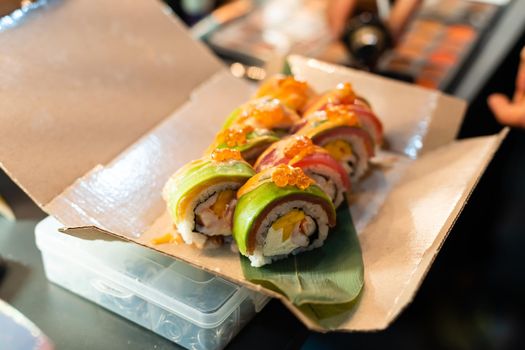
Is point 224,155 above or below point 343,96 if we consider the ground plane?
above

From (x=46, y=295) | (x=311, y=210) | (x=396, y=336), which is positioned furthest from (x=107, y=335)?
(x=396, y=336)

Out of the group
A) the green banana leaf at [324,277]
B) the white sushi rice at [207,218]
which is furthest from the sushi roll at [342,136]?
the white sushi rice at [207,218]

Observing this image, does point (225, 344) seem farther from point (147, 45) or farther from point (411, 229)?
point (147, 45)

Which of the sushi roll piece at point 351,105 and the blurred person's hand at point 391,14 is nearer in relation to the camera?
the sushi roll piece at point 351,105

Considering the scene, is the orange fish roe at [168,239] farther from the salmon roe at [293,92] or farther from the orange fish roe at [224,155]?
the salmon roe at [293,92]

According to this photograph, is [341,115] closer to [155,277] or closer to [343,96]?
[343,96]

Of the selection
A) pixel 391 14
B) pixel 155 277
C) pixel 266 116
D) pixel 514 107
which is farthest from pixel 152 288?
pixel 391 14
